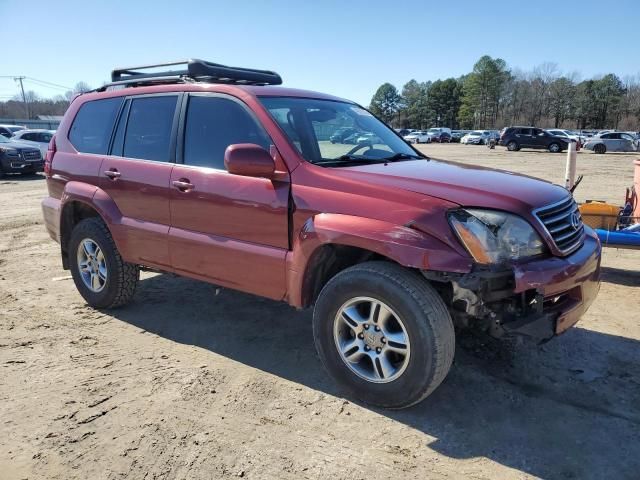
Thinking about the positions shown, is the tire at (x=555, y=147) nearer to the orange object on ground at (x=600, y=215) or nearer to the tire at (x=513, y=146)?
the tire at (x=513, y=146)

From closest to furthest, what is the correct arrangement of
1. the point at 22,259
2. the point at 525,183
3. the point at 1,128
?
the point at 525,183, the point at 22,259, the point at 1,128

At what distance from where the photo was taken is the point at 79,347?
13.3 ft

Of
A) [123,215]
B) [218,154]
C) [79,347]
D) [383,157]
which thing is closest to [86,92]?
[123,215]

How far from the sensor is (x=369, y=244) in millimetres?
2930

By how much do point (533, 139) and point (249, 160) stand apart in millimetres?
39231

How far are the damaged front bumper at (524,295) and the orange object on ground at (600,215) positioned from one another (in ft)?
9.45

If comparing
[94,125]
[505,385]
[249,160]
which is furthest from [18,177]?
[505,385]

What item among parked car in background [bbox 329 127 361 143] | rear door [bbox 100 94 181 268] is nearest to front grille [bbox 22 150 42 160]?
rear door [bbox 100 94 181 268]

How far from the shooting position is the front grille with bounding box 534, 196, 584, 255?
297 centimetres

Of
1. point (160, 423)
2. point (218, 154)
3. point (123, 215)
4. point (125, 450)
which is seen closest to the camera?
point (125, 450)

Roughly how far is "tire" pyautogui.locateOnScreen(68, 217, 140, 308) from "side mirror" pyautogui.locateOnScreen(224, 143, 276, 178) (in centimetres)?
189

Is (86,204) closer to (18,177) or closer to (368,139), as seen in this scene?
(368,139)

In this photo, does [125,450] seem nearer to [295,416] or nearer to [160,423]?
[160,423]

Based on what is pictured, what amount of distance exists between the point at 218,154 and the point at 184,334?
1577 millimetres
